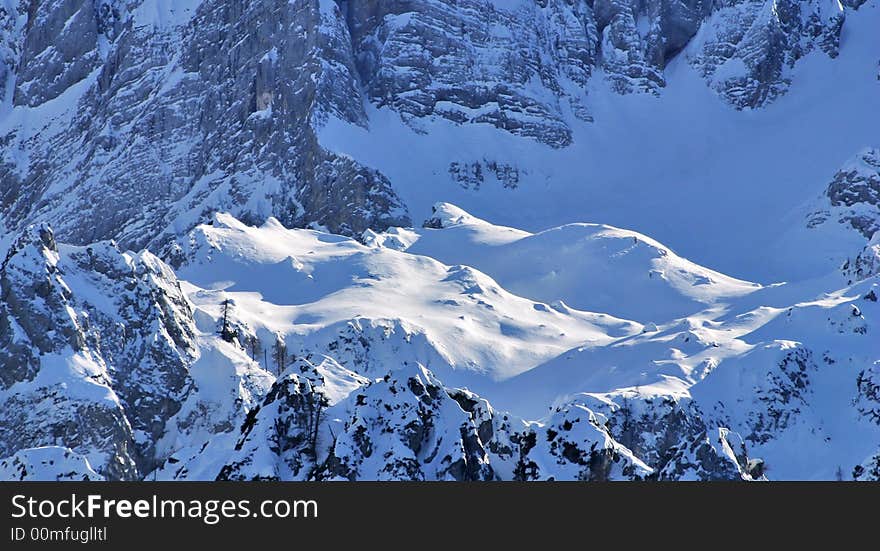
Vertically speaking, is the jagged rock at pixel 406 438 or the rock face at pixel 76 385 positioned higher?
the rock face at pixel 76 385

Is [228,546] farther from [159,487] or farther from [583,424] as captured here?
[583,424]

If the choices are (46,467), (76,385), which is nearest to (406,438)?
(46,467)

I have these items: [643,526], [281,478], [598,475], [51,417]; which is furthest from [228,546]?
[51,417]

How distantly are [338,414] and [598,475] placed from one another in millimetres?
14792

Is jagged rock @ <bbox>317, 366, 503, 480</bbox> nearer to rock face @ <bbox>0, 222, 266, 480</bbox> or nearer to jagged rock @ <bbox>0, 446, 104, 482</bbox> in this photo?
jagged rock @ <bbox>0, 446, 104, 482</bbox>

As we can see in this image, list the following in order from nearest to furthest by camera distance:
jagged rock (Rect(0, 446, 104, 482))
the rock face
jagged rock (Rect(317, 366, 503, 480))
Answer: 1. jagged rock (Rect(317, 366, 503, 480))
2. jagged rock (Rect(0, 446, 104, 482))
3. the rock face

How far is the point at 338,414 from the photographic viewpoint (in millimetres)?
143375

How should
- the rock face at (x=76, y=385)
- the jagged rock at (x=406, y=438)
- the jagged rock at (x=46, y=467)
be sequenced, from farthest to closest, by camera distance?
the rock face at (x=76, y=385) → the jagged rock at (x=46, y=467) → the jagged rock at (x=406, y=438)

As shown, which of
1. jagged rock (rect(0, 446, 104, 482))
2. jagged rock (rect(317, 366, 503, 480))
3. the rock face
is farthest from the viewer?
the rock face

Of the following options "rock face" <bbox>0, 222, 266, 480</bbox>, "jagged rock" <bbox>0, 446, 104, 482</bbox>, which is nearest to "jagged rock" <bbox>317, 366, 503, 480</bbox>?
"jagged rock" <bbox>0, 446, 104, 482</bbox>

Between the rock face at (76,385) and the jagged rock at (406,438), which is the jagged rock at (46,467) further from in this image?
the rock face at (76,385)

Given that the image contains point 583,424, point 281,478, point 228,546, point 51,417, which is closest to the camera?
point 228,546

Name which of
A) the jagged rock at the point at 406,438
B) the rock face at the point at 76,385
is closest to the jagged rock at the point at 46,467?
the jagged rock at the point at 406,438

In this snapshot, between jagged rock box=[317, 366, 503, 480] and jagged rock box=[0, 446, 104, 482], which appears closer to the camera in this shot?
jagged rock box=[317, 366, 503, 480]
